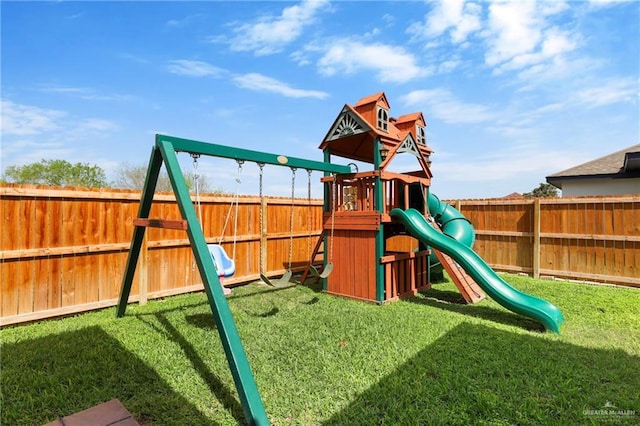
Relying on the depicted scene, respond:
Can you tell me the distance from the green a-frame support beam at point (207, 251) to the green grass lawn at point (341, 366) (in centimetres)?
28

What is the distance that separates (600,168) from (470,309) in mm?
8978

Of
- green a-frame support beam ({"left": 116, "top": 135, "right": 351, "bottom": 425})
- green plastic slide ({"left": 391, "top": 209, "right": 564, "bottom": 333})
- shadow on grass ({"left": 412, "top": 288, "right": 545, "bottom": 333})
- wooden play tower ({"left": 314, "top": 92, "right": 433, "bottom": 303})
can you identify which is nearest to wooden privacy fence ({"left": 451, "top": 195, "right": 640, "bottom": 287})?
wooden play tower ({"left": 314, "top": 92, "right": 433, "bottom": 303})

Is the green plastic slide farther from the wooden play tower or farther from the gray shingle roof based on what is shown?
the gray shingle roof

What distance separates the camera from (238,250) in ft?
20.6

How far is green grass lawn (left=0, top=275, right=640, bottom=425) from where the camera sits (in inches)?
86.0

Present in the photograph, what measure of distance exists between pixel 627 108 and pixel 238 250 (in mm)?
9247

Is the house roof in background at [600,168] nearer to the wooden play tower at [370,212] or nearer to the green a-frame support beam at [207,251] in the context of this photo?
the wooden play tower at [370,212]

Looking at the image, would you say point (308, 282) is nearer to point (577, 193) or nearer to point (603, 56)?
point (603, 56)

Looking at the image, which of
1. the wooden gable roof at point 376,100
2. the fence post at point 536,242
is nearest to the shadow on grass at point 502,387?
the wooden gable roof at point 376,100

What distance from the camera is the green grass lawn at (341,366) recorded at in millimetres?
2184

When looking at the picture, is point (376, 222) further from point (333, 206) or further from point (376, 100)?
point (376, 100)

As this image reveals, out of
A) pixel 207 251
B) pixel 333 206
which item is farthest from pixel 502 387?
pixel 333 206

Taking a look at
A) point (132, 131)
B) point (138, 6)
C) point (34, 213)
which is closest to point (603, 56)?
point (138, 6)

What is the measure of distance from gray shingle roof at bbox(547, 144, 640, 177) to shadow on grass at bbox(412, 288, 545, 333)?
757 centimetres
